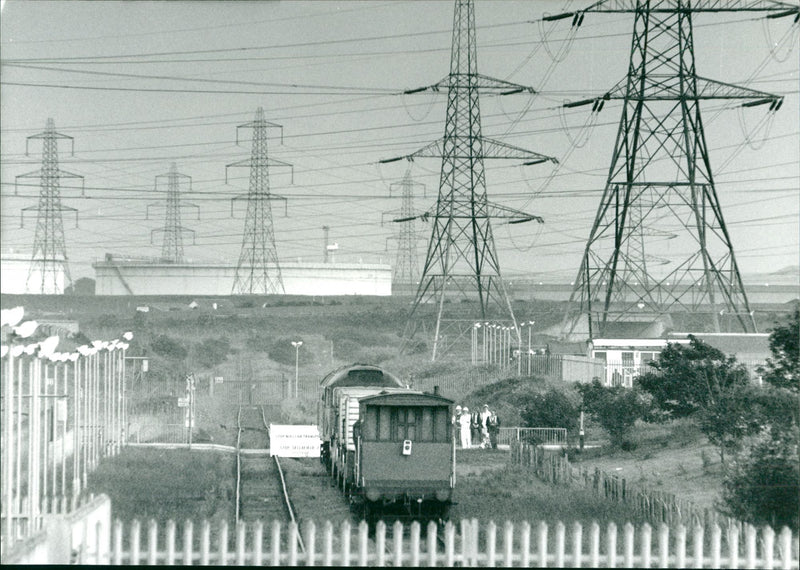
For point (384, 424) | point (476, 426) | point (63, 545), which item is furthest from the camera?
point (476, 426)

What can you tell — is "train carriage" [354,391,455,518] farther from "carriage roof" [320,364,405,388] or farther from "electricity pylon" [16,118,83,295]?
"electricity pylon" [16,118,83,295]

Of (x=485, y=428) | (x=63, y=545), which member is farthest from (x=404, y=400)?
(x=485, y=428)

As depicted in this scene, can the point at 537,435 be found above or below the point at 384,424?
below

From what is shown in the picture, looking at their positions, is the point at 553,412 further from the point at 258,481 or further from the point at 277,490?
the point at 277,490

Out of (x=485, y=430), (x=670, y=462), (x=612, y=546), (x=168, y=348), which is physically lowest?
(x=670, y=462)

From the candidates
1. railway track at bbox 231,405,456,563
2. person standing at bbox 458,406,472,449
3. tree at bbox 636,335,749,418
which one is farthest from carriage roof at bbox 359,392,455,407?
person standing at bbox 458,406,472,449

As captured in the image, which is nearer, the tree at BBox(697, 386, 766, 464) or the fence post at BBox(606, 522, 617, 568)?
the fence post at BBox(606, 522, 617, 568)

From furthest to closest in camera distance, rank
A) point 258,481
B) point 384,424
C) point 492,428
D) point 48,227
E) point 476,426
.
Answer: point 48,227, point 476,426, point 492,428, point 258,481, point 384,424
